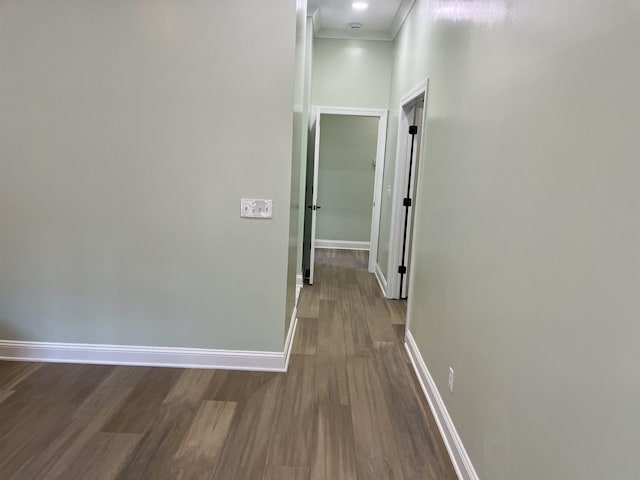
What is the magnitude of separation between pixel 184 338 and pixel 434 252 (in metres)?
1.77

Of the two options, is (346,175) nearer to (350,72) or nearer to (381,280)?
(350,72)

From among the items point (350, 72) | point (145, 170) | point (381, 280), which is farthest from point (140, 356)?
point (350, 72)

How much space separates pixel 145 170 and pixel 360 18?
3172mm

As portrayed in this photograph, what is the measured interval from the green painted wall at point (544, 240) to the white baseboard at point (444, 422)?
0.25 ft

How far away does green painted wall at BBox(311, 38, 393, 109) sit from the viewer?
5.10m

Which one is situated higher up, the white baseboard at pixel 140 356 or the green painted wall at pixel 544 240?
the green painted wall at pixel 544 240

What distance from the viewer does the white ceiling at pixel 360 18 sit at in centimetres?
415

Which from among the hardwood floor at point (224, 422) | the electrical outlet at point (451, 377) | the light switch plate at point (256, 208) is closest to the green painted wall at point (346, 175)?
the hardwood floor at point (224, 422)

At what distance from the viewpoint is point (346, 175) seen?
22.5 ft

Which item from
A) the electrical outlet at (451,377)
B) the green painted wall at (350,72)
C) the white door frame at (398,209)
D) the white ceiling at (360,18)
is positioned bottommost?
the electrical outlet at (451,377)

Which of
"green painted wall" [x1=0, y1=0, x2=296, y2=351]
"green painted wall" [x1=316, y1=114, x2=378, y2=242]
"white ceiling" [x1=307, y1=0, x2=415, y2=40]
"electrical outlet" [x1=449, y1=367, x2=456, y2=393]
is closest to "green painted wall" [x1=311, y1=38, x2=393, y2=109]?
"white ceiling" [x1=307, y1=0, x2=415, y2=40]

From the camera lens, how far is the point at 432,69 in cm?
298

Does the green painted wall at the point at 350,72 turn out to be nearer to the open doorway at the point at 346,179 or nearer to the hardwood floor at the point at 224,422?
the open doorway at the point at 346,179

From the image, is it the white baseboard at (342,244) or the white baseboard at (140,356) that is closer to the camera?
the white baseboard at (140,356)
